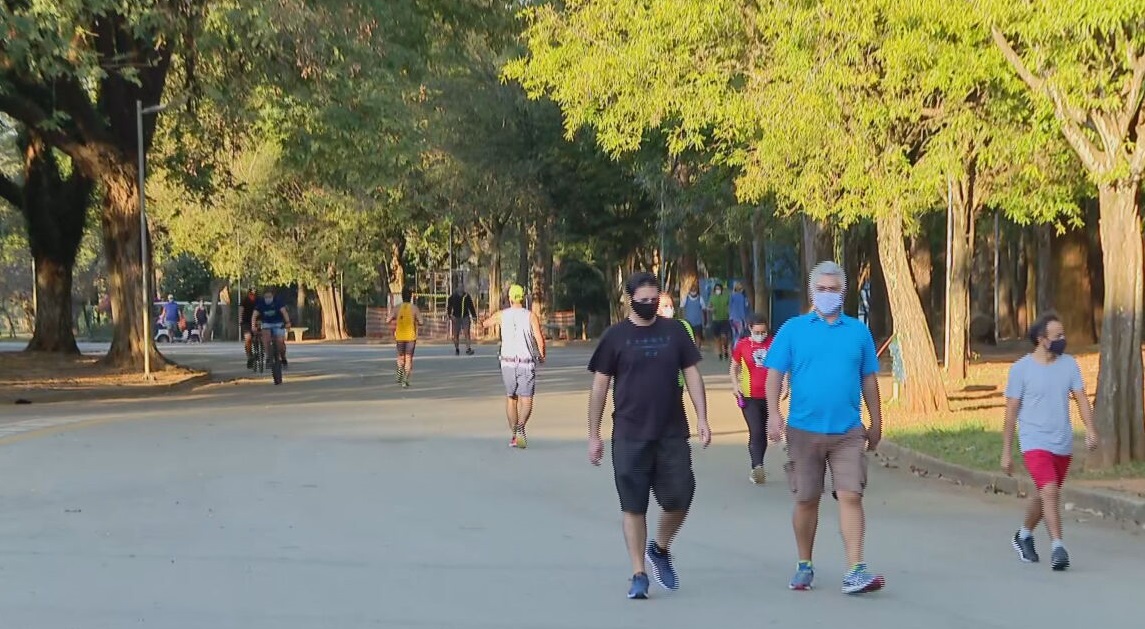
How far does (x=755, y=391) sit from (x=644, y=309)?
5323 millimetres

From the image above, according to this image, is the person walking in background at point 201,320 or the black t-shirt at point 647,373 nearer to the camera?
the black t-shirt at point 647,373

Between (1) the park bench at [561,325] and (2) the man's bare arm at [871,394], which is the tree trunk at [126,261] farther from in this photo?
(1) the park bench at [561,325]

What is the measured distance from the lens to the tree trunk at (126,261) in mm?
30250

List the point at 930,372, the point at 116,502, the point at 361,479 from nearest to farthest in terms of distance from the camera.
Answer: the point at 116,502, the point at 361,479, the point at 930,372

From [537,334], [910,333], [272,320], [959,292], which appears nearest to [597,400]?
[537,334]

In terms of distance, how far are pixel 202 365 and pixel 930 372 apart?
68.2 ft

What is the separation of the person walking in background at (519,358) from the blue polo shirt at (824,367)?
8.33m

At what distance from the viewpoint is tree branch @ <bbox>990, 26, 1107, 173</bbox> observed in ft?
44.8

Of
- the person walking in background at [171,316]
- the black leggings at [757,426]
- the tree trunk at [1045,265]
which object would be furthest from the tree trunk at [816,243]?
the person walking in background at [171,316]

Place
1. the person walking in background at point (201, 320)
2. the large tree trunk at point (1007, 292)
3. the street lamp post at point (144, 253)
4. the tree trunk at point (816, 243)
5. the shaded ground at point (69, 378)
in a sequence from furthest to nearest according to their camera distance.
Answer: the person walking in background at point (201, 320) → the large tree trunk at point (1007, 292) → the tree trunk at point (816, 243) → the street lamp post at point (144, 253) → the shaded ground at point (69, 378)

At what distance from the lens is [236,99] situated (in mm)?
28266

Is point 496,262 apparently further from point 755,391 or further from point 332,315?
point 755,391

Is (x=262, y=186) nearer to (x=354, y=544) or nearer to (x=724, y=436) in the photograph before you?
(x=724, y=436)

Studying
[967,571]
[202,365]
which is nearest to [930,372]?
[967,571]
